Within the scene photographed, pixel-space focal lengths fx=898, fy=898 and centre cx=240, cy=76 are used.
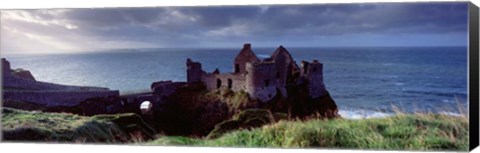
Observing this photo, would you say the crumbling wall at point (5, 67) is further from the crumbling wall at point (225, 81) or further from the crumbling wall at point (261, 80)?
the crumbling wall at point (261, 80)

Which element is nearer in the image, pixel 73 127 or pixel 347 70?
pixel 347 70

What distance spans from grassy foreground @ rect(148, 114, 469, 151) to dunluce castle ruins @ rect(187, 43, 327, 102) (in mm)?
373

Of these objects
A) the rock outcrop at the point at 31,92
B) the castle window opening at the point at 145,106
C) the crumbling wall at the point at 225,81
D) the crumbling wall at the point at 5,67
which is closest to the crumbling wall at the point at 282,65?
the crumbling wall at the point at 225,81

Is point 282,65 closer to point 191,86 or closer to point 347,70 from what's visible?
point 347,70

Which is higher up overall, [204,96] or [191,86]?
[191,86]

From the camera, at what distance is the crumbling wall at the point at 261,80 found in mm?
9898

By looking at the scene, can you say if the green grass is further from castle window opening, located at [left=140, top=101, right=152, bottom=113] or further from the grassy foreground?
the grassy foreground

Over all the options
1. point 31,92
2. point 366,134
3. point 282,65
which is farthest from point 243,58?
point 31,92

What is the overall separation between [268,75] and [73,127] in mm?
2369

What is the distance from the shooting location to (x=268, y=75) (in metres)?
9.90

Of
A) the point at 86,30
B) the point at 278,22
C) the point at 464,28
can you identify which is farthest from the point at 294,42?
the point at 86,30

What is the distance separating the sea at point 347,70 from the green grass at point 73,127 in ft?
1.27

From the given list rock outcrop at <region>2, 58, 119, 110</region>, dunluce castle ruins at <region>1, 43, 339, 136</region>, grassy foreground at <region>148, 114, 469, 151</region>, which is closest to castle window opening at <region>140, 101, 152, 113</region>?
dunluce castle ruins at <region>1, 43, 339, 136</region>

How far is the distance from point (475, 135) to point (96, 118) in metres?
4.23
